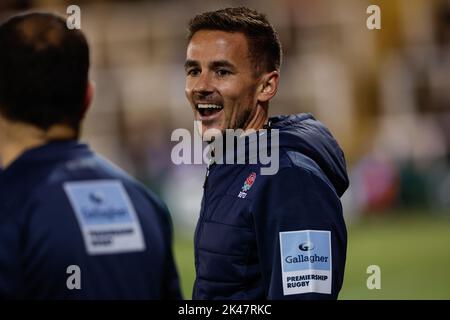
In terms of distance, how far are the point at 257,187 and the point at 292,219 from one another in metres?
0.22

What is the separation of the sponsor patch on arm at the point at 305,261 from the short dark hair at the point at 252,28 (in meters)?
0.92

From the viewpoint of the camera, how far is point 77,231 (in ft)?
10.4

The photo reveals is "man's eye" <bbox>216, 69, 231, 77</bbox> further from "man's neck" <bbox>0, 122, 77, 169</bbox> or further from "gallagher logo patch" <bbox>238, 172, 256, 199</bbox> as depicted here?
"man's neck" <bbox>0, 122, 77, 169</bbox>

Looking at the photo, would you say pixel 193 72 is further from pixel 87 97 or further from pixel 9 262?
pixel 9 262

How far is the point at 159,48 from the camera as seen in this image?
83.3 ft

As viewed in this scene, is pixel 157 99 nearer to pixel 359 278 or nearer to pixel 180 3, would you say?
pixel 180 3

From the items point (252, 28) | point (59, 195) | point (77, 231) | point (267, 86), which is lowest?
point (77, 231)

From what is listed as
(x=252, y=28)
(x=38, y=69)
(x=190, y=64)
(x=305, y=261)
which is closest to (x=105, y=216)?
(x=38, y=69)

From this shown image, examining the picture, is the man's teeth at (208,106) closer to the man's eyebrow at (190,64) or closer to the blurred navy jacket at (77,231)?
the man's eyebrow at (190,64)

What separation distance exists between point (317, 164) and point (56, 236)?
140cm

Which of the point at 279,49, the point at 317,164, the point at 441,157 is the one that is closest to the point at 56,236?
the point at 317,164

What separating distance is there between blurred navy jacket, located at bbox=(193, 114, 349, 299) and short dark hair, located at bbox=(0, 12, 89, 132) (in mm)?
970

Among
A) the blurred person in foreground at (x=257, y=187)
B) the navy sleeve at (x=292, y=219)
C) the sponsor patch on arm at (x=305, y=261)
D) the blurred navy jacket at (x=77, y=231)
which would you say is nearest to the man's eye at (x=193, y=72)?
the blurred person in foreground at (x=257, y=187)

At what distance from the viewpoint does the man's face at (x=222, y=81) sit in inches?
169
